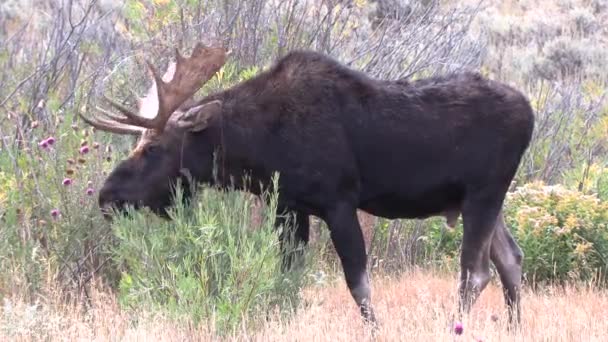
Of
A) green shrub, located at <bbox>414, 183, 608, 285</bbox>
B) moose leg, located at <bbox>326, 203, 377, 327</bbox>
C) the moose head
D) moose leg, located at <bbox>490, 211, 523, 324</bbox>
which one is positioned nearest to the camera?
moose leg, located at <bbox>326, 203, 377, 327</bbox>

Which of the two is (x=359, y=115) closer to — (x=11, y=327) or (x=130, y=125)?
(x=130, y=125)

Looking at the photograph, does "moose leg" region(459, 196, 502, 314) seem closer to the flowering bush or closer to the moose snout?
the flowering bush

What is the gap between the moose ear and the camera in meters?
7.78

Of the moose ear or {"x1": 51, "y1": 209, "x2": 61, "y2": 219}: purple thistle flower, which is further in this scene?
{"x1": 51, "y1": 209, "x2": 61, "y2": 219}: purple thistle flower

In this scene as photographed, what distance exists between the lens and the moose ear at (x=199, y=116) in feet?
25.5

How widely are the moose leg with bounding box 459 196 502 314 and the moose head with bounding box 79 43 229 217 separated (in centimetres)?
183

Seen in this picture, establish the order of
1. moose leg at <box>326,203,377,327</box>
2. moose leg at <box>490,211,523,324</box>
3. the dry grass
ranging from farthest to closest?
moose leg at <box>490,211,523,324</box>
moose leg at <box>326,203,377,327</box>
the dry grass

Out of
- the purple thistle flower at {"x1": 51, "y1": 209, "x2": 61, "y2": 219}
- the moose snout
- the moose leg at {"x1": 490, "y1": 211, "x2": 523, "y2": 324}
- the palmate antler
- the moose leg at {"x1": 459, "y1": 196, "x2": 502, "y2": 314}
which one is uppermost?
the palmate antler

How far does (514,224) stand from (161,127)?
3.56 meters

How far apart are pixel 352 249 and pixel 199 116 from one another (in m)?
1.37

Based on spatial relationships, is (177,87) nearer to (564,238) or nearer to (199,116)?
(199,116)

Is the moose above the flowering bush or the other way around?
above

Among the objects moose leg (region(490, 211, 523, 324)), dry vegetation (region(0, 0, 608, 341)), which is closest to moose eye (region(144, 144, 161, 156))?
dry vegetation (region(0, 0, 608, 341))

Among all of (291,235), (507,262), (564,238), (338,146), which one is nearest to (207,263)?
(291,235)
